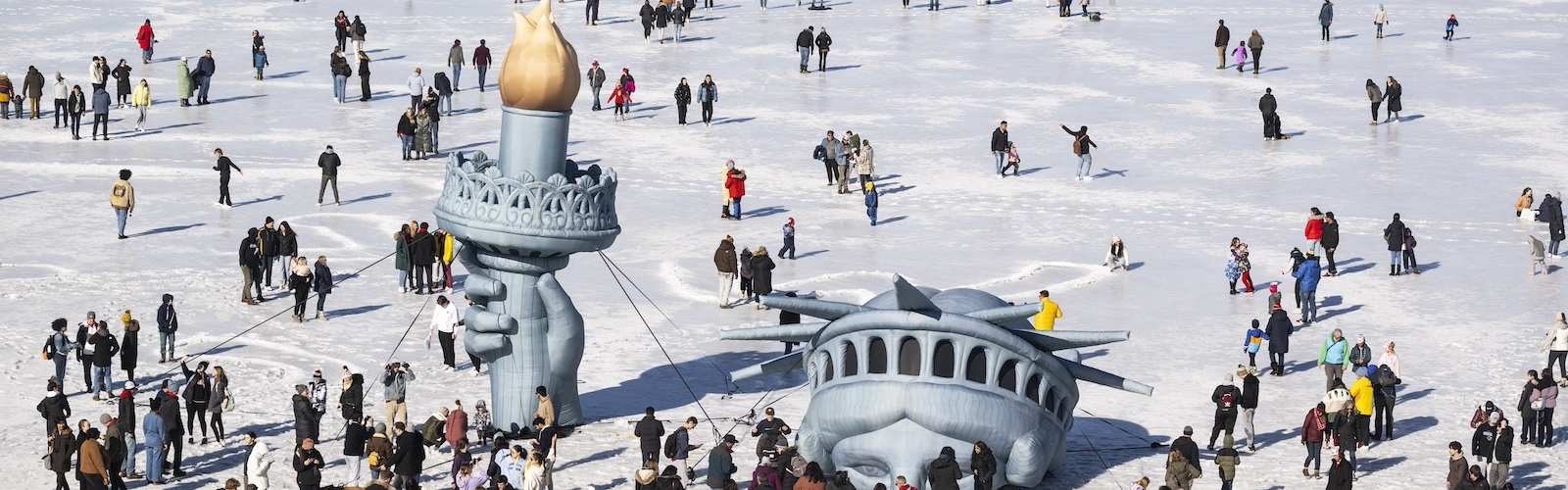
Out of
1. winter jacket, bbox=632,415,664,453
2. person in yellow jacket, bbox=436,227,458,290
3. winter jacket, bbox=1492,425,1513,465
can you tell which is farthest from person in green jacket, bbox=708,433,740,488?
person in yellow jacket, bbox=436,227,458,290

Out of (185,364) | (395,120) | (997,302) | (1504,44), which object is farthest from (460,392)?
(1504,44)

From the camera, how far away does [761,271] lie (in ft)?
117

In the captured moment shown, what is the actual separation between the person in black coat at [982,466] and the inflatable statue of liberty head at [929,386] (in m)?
0.14

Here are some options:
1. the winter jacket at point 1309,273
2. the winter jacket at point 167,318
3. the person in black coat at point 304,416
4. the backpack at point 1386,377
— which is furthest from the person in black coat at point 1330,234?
the winter jacket at point 167,318

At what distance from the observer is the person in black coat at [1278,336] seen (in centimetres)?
3206

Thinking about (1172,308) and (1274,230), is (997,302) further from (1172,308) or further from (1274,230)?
(1274,230)

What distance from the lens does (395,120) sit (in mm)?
50469

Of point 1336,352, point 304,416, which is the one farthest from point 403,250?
point 1336,352

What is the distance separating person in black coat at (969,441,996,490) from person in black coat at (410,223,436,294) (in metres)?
13.6

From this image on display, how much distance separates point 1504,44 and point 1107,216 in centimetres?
2317

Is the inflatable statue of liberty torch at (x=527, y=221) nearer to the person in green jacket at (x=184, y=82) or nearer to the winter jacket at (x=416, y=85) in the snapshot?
the winter jacket at (x=416, y=85)

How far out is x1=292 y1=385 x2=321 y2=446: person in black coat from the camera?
27.0 meters

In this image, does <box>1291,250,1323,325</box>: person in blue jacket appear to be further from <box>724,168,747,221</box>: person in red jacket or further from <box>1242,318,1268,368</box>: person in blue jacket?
<box>724,168,747,221</box>: person in red jacket

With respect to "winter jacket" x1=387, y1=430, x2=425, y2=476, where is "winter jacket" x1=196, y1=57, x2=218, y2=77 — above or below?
above
